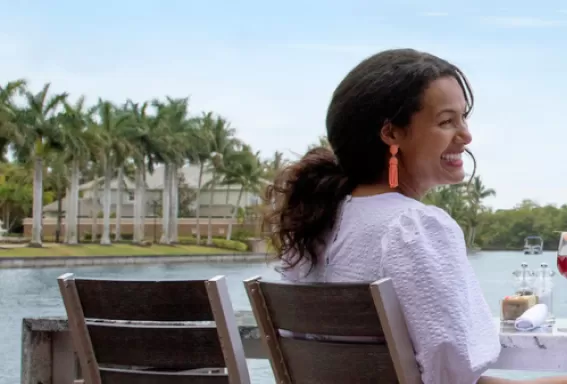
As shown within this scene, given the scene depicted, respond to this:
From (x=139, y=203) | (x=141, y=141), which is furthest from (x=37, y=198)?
(x=139, y=203)

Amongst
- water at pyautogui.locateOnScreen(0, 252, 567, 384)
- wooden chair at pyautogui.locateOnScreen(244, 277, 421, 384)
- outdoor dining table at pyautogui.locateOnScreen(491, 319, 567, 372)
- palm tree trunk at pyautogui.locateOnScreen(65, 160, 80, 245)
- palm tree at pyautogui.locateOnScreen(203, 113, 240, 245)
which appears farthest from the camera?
palm tree at pyautogui.locateOnScreen(203, 113, 240, 245)

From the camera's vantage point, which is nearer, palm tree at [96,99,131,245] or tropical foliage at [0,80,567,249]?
tropical foliage at [0,80,567,249]

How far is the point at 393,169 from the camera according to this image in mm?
1481

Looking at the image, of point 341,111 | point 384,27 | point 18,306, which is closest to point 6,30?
point 384,27

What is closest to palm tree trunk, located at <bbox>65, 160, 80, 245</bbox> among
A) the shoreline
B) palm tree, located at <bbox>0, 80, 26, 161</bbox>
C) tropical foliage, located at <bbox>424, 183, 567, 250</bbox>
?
the shoreline

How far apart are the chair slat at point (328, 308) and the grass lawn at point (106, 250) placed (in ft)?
148

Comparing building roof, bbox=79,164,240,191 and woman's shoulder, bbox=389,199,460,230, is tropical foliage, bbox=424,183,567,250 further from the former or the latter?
woman's shoulder, bbox=389,199,460,230

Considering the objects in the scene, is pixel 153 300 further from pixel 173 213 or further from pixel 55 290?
pixel 173 213

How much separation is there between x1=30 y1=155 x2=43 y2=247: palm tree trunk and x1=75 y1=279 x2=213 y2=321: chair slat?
45983 millimetres

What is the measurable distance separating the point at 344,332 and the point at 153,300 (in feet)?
1.29

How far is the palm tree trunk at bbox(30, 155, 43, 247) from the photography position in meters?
46.5

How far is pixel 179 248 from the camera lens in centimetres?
6103

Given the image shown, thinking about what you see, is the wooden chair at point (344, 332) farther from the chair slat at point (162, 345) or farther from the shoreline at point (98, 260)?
the shoreline at point (98, 260)

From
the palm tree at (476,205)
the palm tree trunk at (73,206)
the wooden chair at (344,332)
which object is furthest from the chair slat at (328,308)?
the palm tree at (476,205)
